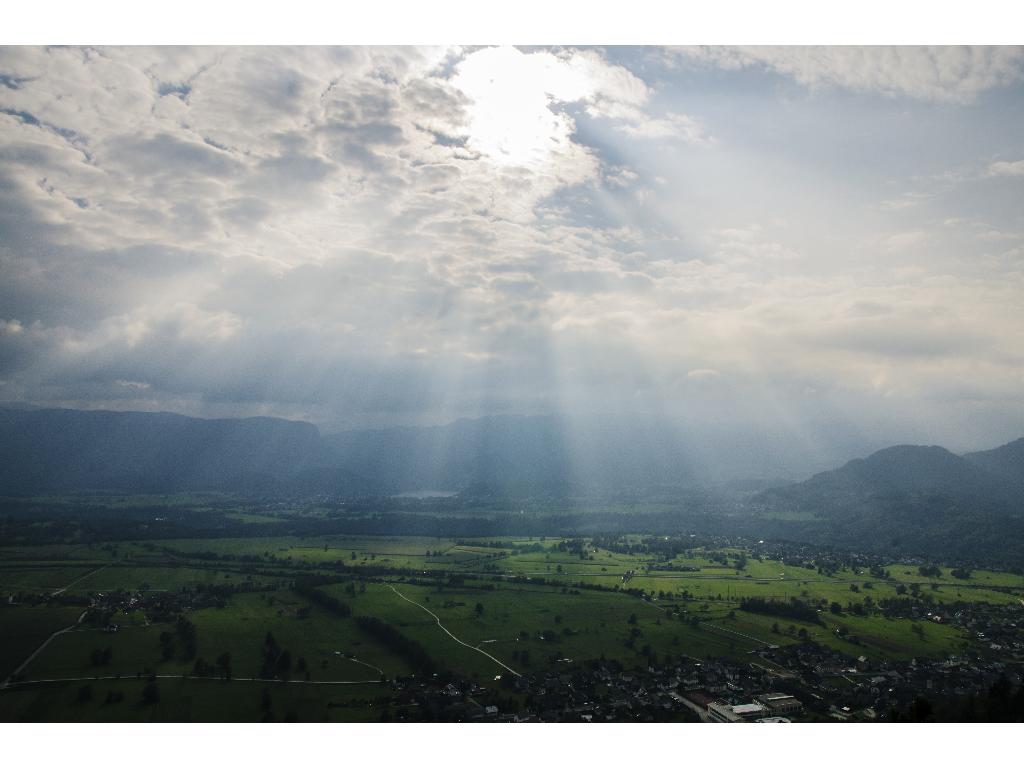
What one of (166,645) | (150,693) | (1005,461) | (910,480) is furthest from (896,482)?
(150,693)

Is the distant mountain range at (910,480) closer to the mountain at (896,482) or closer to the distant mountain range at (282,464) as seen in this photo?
the mountain at (896,482)

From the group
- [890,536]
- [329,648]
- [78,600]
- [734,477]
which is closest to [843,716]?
[329,648]

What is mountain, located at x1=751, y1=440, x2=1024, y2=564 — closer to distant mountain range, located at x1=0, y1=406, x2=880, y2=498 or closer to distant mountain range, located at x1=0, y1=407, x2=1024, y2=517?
distant mountain range, located at x1=0, y1=407, x2=1024, y2=517

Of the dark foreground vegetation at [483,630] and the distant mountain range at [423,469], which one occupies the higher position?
the distant mountain range at [423,469]

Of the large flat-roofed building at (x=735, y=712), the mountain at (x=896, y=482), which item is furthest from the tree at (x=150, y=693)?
the mountain at (x=896, y=482)

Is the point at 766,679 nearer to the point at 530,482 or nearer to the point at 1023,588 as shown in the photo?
the point at 1023,588

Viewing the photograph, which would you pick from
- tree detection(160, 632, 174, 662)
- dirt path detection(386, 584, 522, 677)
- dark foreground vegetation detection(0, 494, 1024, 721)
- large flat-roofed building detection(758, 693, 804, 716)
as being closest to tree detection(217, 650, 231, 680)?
dark foreground vegetation detection(0, 494, 1024, 721)
